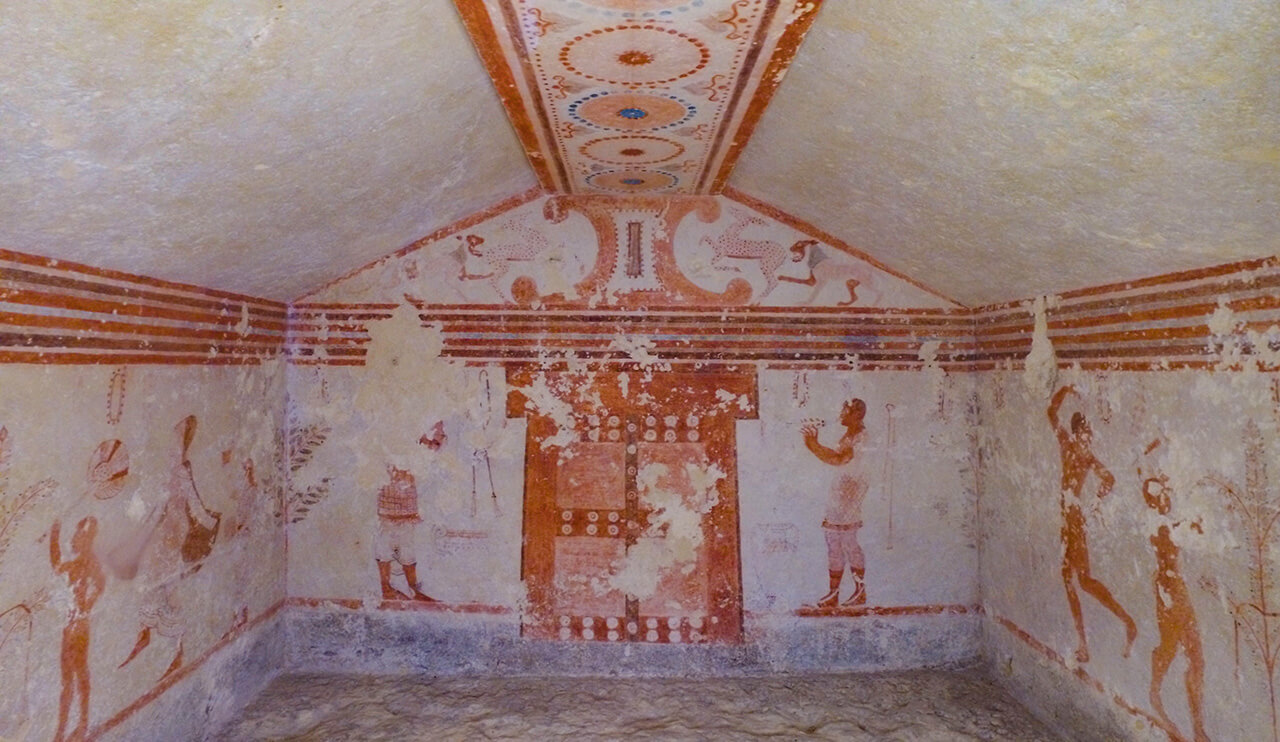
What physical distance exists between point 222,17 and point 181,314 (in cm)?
171

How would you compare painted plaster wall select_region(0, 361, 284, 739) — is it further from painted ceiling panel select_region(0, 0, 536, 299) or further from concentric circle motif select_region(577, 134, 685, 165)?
concentric circle motif select_region(577, 134, 685, 165)

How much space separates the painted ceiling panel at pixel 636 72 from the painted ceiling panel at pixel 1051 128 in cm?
15

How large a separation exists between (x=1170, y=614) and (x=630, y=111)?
2470 millimetres

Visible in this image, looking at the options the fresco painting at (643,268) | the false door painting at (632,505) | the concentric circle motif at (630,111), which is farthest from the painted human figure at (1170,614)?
the concentric circle motif at (630,111)

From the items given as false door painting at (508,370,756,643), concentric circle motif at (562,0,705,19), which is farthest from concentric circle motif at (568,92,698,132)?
false door painting at (508,370,756,643)

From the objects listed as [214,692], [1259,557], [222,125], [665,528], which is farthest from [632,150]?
[214,692]

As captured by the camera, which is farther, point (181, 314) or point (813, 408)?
point (813, 408)

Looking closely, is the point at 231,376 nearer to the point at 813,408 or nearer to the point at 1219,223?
the point at 813,408

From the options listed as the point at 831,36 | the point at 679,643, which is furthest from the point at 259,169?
the point at 679,643

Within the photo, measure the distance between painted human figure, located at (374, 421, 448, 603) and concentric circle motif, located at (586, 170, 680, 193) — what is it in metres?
1.47

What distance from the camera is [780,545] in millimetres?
3812

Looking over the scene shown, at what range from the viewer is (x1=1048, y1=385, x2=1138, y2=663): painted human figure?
9.54 ft

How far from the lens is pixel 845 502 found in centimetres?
383

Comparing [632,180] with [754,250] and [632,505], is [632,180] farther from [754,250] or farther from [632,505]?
[632,505]
